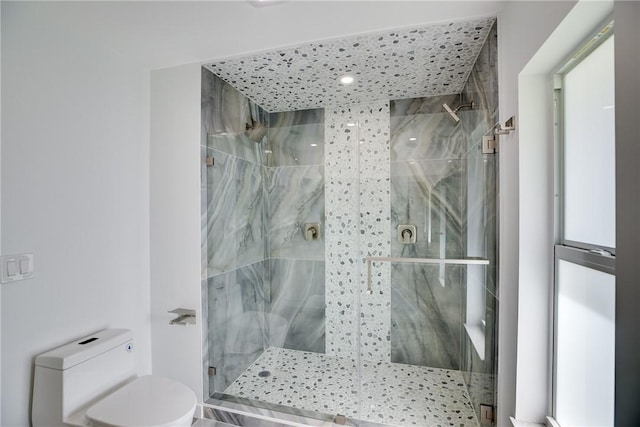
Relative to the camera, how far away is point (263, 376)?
2246mm

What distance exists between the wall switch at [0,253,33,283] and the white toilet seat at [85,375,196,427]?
2.25 ft

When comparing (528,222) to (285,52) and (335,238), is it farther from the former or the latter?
(285,52)

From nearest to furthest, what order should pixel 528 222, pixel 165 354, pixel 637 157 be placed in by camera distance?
1. pixel 637 157
2. pixel 528 222
3. pixel 165 354

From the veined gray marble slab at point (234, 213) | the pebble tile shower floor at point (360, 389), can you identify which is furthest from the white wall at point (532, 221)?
the veined gray marble slab at point (234, 213)

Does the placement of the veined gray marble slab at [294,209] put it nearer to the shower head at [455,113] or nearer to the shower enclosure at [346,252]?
the shower enclosure at [346,252]

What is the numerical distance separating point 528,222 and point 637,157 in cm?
64

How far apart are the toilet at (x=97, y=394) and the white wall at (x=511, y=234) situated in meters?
1.52

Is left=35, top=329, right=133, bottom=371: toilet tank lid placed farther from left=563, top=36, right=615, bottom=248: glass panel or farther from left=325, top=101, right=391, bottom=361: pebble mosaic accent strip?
left=563, top=36, right=615, bottom=248: glass panel

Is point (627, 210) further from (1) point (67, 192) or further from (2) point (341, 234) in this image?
(1) point (67, 192)

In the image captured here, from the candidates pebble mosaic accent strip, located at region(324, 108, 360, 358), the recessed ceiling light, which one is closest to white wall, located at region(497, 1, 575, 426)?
the recessed ceiling light

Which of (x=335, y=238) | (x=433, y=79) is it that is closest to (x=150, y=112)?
(x=335, y=238)

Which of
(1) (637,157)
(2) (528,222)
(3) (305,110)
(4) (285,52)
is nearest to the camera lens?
(1) (637,157)

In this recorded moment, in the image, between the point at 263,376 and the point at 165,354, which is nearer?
the point at 165,354

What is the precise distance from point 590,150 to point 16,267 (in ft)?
7.76
